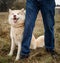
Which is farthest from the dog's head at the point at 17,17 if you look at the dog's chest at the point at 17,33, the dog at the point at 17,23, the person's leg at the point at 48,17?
the person's leg at the point at 48,17

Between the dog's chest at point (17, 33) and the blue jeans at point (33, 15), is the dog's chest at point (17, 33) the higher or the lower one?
the lower one

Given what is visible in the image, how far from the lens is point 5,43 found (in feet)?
22.2

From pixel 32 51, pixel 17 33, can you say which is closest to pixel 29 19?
pixel 17 33

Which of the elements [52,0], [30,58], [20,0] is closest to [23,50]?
[30,58]

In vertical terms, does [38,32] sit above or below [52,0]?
below

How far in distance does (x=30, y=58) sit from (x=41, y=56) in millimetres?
330

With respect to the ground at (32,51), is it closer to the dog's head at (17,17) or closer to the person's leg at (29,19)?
the person's leg at (29,19)

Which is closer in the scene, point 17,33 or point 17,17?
point 17,17

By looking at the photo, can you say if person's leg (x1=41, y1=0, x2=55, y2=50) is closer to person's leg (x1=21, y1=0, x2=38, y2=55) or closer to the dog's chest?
person's leg (x1=21, y1=0, x2=38, y2=55)

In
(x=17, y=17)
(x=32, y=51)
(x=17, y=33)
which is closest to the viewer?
(x=17, y=17)

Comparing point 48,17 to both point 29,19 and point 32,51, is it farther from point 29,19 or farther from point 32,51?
point 32,51

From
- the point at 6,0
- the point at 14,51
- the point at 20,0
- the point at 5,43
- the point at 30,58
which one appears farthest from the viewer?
the point at 20,0

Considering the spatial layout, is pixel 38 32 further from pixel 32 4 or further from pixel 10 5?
pixel 10 5

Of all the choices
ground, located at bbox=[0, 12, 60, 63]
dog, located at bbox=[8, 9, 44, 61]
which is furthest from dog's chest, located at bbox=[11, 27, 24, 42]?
ground, located at bbox=[0, 12, 60, 63]
